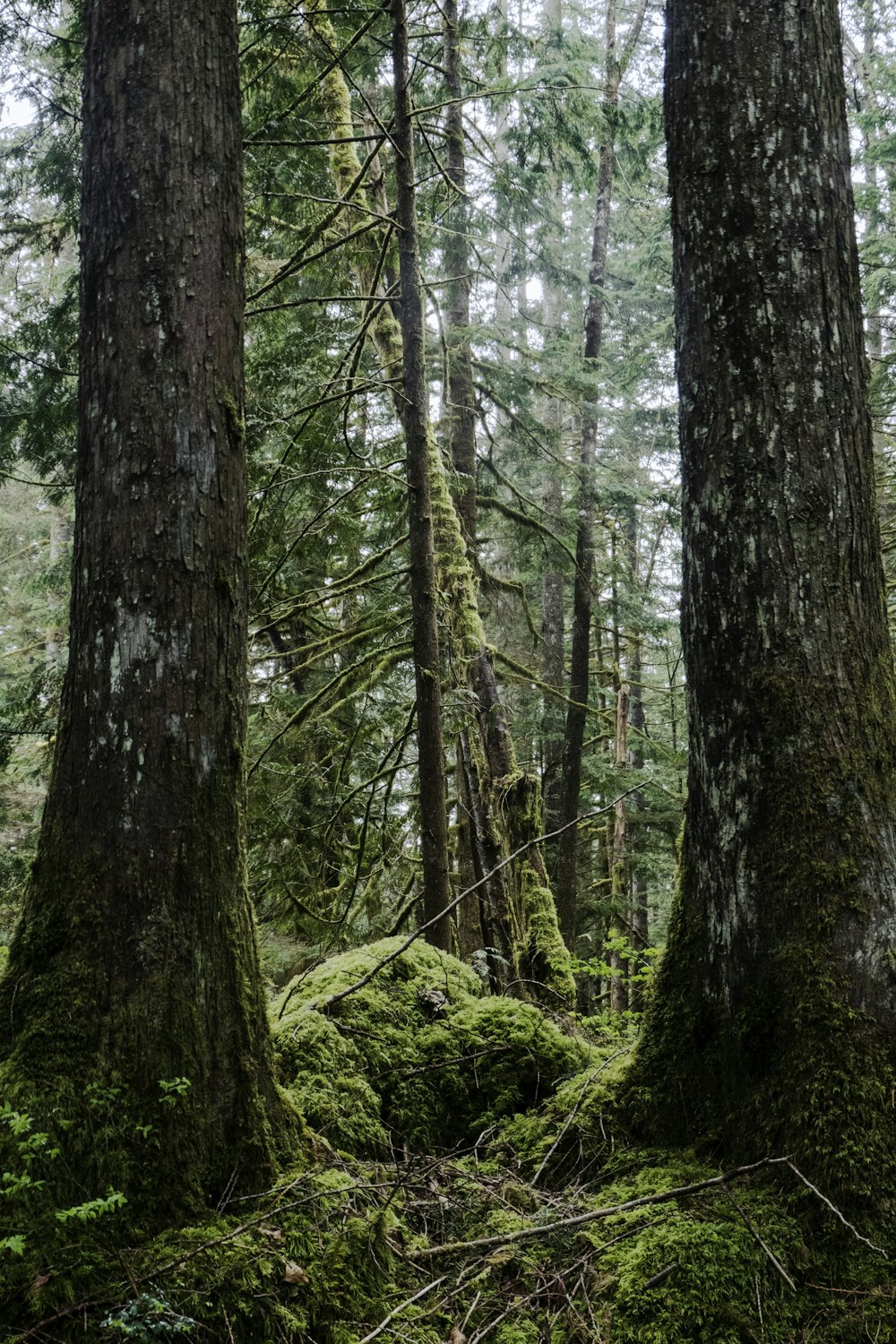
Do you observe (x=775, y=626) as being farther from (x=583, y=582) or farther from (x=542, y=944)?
(x=583, y=582)

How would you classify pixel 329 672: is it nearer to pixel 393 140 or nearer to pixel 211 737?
pixel 393 140

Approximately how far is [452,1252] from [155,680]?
2021 mm

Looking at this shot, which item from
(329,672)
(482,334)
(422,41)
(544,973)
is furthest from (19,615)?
(544,973)

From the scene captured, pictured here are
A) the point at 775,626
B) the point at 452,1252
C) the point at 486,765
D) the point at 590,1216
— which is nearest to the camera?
the point at 590,1216

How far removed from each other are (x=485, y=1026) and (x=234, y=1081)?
Answer: 1771mm

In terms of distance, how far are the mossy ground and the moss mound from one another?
0.07 feet

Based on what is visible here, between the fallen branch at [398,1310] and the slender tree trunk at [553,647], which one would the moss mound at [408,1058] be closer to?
the fallen branch at [398,1310]

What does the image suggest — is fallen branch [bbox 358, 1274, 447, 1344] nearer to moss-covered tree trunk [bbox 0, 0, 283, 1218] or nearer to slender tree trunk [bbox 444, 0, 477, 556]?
moss-covered tree trunk [bbox 0, 0, 283, 1218]

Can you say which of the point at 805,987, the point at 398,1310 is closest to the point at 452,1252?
the point at 398,1310

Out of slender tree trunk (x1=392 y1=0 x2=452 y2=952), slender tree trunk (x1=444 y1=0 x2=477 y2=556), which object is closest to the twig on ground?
slender tree trunk (x1=392 y1=0 x2=452 y2=952)

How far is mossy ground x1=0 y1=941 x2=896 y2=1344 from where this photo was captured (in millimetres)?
2234

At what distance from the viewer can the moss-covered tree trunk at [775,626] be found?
279cm

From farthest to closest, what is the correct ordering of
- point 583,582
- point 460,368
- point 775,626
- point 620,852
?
point 620,852 → point 583,582 → point 460,368 → point 775,626

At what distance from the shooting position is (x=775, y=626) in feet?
9.99
